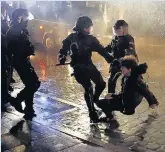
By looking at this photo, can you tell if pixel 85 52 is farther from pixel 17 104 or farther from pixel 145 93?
pixel 17 104

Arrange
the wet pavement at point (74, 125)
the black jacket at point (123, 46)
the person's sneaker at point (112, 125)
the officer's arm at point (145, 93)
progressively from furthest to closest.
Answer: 1. the black jacket at point (123, 46)
2. the person's sneaker at point (112, 125)
3. the officer's arm at point (145, 93)
4. the wet pavement at point (74, 125)

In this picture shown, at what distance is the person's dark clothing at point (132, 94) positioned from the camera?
535 centimetres

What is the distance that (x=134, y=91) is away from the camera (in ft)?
17.9

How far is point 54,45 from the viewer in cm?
1755

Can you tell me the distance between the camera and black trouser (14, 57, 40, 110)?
5.99 m

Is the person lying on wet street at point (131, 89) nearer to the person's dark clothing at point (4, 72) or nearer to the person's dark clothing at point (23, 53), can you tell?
the person's dark clothing at point (23, 53)

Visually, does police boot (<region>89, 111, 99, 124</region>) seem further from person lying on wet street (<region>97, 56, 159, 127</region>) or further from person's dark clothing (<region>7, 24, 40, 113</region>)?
person's dark clothing (<region>7, 24, 40, 113</region>)

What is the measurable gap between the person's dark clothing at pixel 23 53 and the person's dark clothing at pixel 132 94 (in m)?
1.55

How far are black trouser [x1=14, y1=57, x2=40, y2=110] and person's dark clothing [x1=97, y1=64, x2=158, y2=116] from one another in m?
1.51

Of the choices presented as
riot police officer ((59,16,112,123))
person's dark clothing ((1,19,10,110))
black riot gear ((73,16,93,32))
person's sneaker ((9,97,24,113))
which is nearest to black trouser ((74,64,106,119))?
riot police officer ((59,16,112,123))

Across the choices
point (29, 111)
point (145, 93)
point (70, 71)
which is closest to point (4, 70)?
point (29, 111)

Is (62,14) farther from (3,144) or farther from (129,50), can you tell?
(3,144)

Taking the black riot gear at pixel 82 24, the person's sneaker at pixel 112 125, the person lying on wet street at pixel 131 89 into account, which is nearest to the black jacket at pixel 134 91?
the person lying on wet street at pixel 131 89

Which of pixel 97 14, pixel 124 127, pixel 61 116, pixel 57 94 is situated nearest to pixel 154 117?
pixel 124 127
